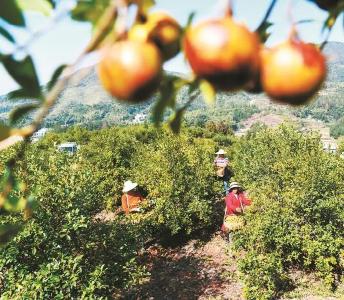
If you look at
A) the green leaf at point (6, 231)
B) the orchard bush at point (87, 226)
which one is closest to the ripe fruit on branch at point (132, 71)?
the green leaf at point (6, 231)

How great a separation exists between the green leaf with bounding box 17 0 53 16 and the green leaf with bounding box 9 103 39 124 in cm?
16

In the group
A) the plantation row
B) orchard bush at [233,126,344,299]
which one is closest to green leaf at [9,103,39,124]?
the plantation row

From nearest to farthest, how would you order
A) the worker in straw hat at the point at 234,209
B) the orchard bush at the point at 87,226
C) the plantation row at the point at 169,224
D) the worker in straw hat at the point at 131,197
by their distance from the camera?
the orchard bush at the point at 87,226, the plantation row at the point at 169,224, the worker in straw hat at the point at 234,209, the worker in straw hat at the point at 131,197

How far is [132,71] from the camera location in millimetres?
452

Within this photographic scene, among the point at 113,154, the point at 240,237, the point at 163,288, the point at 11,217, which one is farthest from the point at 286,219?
the point at 113,154

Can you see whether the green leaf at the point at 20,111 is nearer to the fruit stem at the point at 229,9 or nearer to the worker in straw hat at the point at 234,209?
the fruit stem at the point at 229,9

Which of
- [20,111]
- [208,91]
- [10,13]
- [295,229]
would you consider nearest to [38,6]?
[10,13]

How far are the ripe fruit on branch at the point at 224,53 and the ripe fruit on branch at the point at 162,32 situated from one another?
5 centimetres

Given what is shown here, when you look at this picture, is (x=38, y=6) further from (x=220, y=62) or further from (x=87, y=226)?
(x=87, y=226)

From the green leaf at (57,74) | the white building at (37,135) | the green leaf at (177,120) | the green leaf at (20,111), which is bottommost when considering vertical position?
the white building at (37,135)

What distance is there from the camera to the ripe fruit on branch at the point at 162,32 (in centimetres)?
50

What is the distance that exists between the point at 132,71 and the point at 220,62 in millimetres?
88

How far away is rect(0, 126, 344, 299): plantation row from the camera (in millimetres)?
7395

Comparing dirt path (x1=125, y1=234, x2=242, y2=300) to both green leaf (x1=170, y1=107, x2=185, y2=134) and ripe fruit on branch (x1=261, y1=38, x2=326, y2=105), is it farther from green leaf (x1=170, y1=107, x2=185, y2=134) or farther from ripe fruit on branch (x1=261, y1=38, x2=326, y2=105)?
ripe fruit on branch (x1=261, y1=38, x2=326, y2=105)
